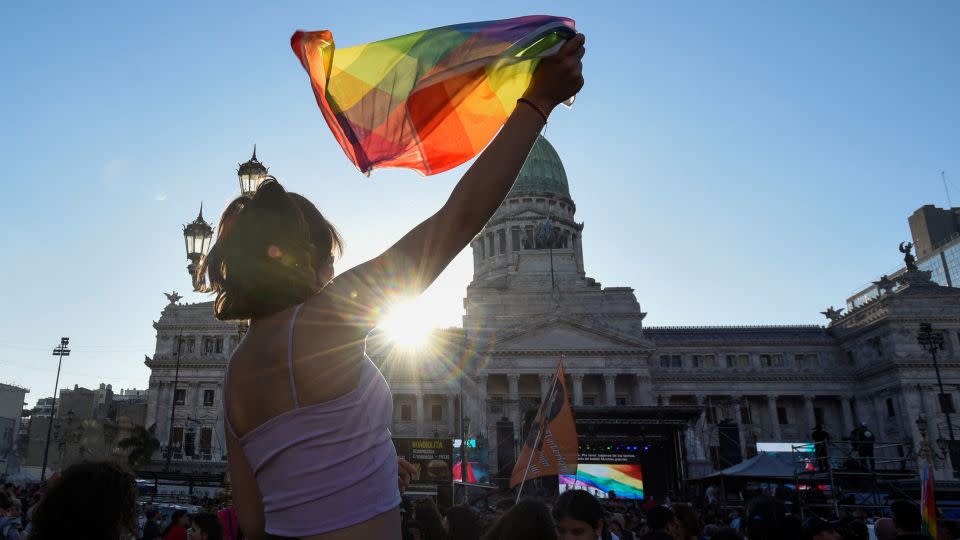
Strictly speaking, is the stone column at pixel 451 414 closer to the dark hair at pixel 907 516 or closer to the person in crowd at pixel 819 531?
the person in crowd at pixel 819 531

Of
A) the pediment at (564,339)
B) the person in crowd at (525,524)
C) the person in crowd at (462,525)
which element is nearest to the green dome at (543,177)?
the pediment at (564,339)

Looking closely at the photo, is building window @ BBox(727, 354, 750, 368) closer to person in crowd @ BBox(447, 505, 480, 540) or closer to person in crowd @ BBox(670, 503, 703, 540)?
person in crowd @ BBox(670, 503, 703, 540)

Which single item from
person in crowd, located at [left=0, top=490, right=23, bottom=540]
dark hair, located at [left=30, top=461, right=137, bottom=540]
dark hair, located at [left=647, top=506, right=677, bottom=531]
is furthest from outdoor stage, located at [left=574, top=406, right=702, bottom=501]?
dark hair, located at [left=30, top=461, right=137, bottom=540]

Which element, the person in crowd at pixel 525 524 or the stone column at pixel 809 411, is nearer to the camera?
the person in crowd at pixel 525 524

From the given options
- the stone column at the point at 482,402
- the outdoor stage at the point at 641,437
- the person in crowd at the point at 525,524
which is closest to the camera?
the person in crowd at the point at 525,524

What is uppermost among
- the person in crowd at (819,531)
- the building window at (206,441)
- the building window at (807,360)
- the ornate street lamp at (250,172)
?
the building window at (807,360)

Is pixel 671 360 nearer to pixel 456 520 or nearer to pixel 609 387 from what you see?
pixel 609 387

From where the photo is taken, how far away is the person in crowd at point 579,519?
5316mm

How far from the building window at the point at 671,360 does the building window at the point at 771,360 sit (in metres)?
7.87

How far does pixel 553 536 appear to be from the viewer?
14.1 ft

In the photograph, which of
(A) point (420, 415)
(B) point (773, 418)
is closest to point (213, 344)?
(A) point (420, 415)

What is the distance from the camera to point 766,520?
7.93 m

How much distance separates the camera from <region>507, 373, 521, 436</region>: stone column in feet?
188

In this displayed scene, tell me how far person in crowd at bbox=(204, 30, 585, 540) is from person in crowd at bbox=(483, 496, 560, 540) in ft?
8.72
